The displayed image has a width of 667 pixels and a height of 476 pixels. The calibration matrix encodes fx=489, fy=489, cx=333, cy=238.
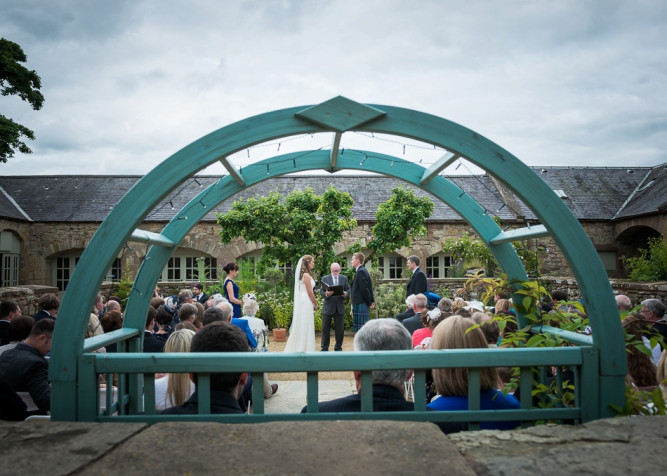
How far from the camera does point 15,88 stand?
43.7 feet

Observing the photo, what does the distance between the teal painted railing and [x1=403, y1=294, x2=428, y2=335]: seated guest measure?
3.61 meters

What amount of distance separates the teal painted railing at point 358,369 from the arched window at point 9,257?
17.2m

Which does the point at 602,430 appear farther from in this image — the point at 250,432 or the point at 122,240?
the point at 122,240

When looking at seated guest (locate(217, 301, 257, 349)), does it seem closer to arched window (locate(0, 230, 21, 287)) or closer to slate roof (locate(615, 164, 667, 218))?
slate roof (locate(615, 164, 667, 218))

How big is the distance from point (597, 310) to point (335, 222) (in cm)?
1114

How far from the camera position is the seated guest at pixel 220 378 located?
2.34 m

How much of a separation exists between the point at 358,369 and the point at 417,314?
416 centimetres

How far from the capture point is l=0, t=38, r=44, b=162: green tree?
1299cm

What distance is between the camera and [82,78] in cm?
2080

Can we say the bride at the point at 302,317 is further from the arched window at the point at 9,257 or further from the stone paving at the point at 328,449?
the arched window at the point at 9,257

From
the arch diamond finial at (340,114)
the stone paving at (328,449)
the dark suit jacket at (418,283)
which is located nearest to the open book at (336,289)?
the dark suit jacket at (418,283)

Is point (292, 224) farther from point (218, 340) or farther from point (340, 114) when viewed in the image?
point (340, 114)

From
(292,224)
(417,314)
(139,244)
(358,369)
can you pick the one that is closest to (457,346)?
(358,369)

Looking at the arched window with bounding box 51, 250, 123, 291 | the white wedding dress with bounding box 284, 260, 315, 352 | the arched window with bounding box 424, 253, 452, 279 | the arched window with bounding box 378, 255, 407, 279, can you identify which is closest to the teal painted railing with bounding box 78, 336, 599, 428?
the white wedding dress with bounding box 284, 260, 315, 352
